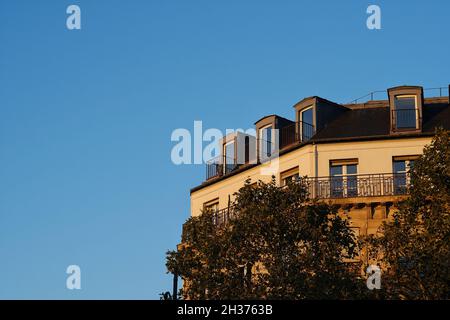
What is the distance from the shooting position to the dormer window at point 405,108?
47.2 metres

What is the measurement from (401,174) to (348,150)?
3127 mm

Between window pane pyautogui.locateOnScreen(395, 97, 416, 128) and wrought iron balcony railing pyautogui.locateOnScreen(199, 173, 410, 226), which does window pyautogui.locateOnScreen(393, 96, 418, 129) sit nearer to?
window pane pyautogui.locateOnScreen(395, 97, 416, 128)

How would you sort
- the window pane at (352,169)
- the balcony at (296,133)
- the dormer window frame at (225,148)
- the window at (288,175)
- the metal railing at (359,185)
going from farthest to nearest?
1. the dormer window frame at (225,148)
2. the balcony at (296,133)
3. the window at (288,175)
4. the window pane at (352,169)
5. the metal railing at (359,185)

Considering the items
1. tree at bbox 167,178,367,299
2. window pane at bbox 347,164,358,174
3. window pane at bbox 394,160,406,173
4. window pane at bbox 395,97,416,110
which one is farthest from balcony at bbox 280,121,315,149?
tree at bbox 167,178,367,299

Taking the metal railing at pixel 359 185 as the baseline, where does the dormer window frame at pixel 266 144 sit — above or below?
above

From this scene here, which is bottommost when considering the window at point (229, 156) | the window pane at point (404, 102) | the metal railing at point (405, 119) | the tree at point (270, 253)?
the tree at point (270, 253)

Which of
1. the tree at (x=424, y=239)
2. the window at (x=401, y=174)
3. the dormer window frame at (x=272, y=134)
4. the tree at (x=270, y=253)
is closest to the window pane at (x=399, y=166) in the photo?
the window at (x=401, y=174)

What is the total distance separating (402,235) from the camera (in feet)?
106

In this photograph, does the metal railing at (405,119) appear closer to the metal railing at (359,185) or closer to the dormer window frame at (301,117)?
the metal railing at (359,185)

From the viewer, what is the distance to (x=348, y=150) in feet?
154

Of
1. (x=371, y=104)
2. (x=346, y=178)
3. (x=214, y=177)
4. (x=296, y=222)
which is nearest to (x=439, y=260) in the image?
(x=296, y=222)

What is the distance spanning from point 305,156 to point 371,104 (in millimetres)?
5792

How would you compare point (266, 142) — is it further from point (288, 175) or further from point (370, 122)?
point (370, 122)
